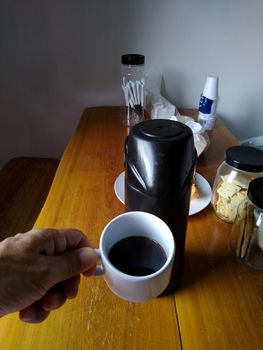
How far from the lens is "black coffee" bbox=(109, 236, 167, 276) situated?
0.36m

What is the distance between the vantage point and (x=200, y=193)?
2.03ft

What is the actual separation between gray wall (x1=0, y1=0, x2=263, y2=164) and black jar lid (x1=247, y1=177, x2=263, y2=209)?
0.82 meters

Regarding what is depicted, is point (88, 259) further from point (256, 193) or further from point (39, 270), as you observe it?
point (256, 193)

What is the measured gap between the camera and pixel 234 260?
0.48 metres

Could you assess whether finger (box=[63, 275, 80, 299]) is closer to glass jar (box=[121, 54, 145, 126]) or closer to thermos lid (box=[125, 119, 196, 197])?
thermos lid (box=[125, 119, 196, 197])

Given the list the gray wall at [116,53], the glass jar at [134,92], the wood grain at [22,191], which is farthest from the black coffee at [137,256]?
the gray wall at [116,53]

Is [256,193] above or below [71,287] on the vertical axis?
above

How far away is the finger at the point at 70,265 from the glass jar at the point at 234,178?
30 centimetres

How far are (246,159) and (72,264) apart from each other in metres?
0.35

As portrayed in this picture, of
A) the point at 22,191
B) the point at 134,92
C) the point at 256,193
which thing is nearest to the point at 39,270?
the point at 256,193

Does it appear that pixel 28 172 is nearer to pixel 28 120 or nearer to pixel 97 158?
pixel 28 120

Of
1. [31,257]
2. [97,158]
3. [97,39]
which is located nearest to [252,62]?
[97,39]

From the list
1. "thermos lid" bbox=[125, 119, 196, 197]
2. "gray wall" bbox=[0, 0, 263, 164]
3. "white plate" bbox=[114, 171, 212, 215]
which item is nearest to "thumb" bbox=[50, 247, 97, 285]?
"thermos lid" bbox=[125, 119, 196, 197]

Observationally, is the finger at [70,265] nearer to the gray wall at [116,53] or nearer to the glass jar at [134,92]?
the glass jar at [134,92]
